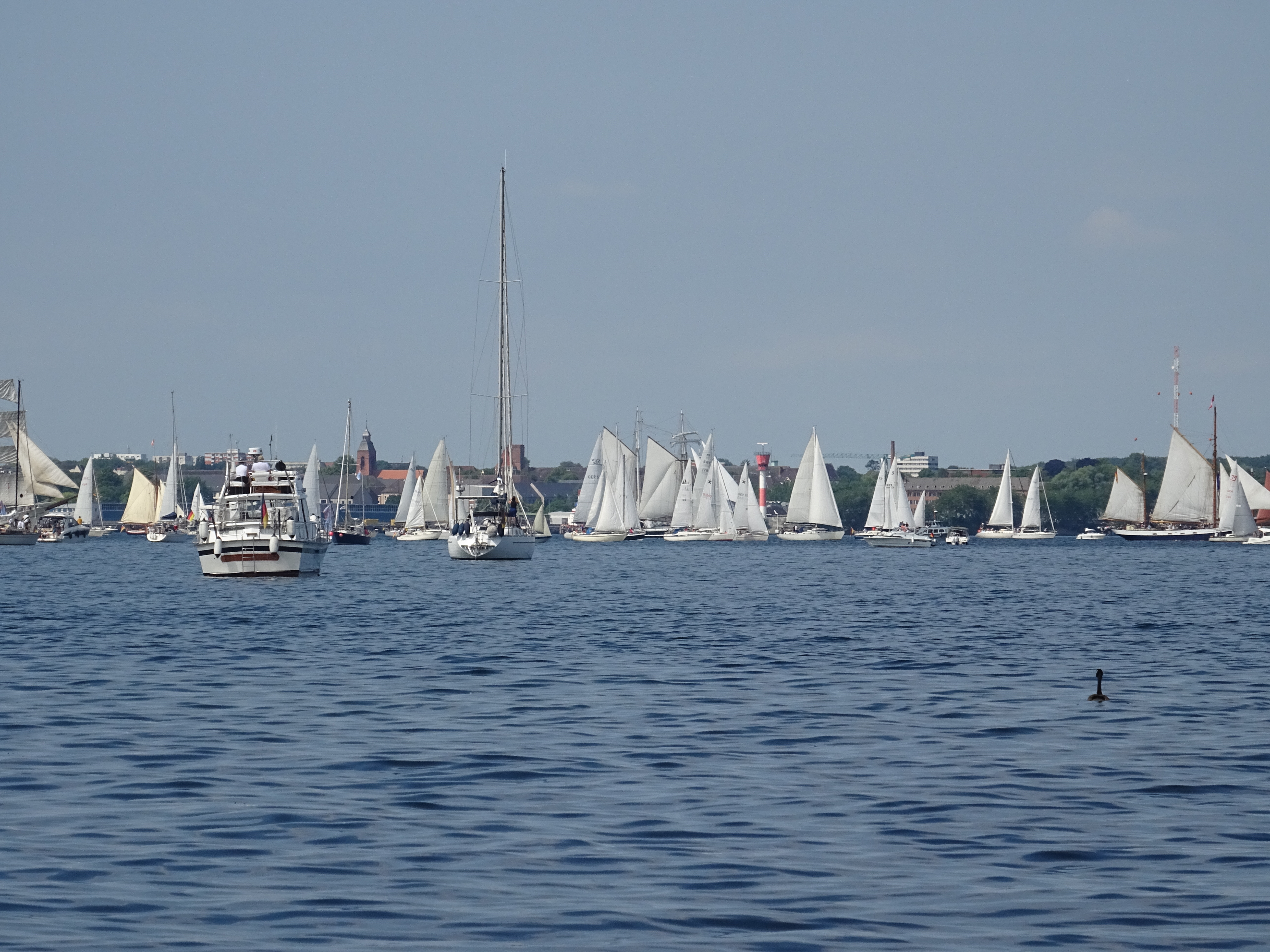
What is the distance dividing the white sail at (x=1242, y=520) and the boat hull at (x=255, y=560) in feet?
405

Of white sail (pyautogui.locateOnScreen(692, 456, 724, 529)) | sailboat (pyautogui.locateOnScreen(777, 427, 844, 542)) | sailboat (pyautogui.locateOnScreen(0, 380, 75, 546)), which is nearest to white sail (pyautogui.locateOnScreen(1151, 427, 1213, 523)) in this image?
sailboat (pyautogui.locateOnScreen(777, 427, 844, 542))

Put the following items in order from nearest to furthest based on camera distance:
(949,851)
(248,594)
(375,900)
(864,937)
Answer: (864,937) → (375,900) → (949,851) → (248,594)

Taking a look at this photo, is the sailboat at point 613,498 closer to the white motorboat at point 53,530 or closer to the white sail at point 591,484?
the white sail at point 591,484

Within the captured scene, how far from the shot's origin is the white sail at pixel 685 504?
194250 millimetres

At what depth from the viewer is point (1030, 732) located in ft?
81.7

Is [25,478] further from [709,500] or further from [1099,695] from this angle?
[1099,695]

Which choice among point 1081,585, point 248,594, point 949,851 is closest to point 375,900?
point 949,851

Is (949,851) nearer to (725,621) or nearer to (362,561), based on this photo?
(725,621)

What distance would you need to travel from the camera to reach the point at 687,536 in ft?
624

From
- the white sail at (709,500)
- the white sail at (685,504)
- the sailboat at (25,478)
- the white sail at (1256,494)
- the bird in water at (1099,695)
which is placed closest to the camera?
the bird in water at (1099,695)

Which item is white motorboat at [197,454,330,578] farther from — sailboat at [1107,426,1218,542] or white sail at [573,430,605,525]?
sailboat at [1107,426,1218,542]

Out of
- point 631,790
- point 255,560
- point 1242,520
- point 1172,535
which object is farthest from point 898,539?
point 631,790

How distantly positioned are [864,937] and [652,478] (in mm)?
187146

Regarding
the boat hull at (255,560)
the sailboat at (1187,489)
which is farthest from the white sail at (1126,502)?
the boat hull at (255,560)
